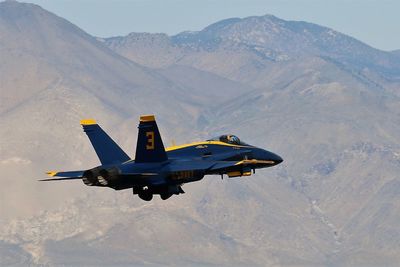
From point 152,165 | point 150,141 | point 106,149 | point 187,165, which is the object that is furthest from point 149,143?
point 106,149

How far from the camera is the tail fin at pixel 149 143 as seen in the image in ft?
327

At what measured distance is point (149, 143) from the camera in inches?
3967

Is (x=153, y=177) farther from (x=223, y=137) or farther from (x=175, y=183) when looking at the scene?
(x=223, y=137)

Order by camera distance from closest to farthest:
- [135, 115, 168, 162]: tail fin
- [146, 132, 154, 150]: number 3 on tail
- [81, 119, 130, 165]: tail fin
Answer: [135, 115, 168, 162]: tail fin < [146, 132, 154, 150]: number 3 on tail < [81, 119, 130, 165]: tail fin

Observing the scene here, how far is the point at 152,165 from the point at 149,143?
1.88 metres

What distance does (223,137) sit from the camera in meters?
110

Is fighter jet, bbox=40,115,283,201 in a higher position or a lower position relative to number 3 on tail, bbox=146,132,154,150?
lower

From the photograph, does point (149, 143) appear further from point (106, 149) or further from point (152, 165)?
point (106, 149)

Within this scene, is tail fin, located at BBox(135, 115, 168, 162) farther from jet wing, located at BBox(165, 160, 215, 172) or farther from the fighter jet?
jet wing, located at BBox(165, 160, 215, 172)

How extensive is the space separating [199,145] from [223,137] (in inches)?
131

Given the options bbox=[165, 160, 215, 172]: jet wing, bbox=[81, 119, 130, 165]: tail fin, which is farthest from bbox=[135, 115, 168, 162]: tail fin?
bbox=[81, 119, 130, 165]: tail fin

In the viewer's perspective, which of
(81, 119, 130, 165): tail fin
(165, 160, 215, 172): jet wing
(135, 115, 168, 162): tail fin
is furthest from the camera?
(81, 119, 130, 165): tail fin

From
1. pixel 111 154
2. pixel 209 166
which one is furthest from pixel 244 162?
pixel 111 154

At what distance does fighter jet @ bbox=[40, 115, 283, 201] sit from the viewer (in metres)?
99.6
